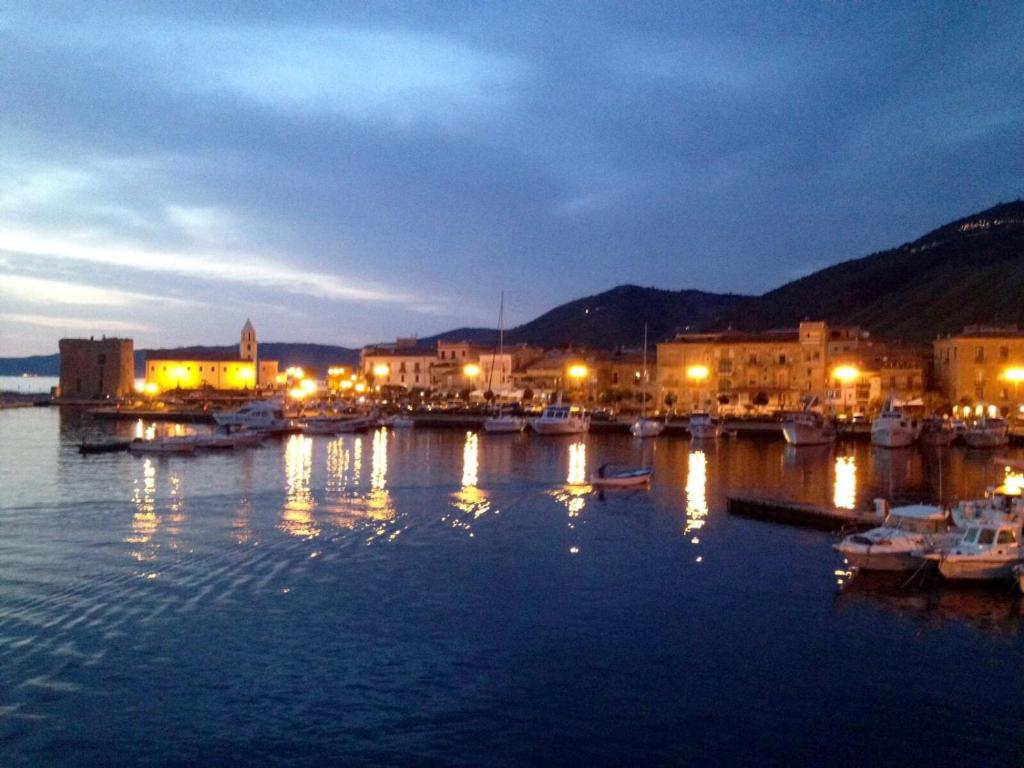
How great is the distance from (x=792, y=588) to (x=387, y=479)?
20.1m

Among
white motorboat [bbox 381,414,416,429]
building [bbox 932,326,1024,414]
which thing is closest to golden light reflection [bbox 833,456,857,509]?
building [bbox 932,326,1024,414]

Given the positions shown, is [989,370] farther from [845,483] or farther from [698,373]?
[845,483]

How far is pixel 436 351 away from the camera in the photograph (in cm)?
9581

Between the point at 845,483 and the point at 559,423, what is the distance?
27.2 m

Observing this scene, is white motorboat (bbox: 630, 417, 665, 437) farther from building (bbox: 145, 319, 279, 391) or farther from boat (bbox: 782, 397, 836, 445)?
building (bbox: 145, 319, 279, 391)

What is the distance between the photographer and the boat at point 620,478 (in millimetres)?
33938

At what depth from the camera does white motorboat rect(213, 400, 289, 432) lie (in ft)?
201

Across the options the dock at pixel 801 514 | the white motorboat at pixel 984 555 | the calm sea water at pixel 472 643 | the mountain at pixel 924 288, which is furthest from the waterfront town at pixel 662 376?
the calm sea water at pixel 472 643

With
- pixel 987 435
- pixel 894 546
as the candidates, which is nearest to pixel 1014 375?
pixel 987 435

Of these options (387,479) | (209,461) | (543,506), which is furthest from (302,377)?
(543,506)

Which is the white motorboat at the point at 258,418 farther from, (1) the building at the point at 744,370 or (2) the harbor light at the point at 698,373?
(2) the harbor light at the point at 698,373

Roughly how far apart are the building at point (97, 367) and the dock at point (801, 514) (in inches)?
3231

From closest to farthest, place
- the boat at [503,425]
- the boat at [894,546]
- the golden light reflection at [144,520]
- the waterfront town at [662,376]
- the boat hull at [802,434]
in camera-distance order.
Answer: the boat at [894,546] < the golden light reflection at [144,520] < the boat hull at [802,434] < the boat at [503,425] < the waterfront town at [662,376]

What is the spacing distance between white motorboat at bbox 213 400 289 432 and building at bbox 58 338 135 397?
37.5m
